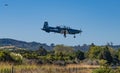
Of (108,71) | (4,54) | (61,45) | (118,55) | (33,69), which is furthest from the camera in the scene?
(61,45)

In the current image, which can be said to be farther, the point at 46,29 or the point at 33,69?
the point at 46,29

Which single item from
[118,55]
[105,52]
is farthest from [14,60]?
[118,55]

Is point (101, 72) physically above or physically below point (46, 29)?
below

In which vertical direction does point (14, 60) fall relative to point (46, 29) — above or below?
below

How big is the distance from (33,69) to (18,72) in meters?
2.79

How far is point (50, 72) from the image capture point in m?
35.9

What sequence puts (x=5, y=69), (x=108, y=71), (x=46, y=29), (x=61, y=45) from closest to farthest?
(x=108, y=71)
(x=5, y=69)
(x=46, y=29)
(x=61, y=45)

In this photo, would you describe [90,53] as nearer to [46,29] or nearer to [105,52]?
[105,52]

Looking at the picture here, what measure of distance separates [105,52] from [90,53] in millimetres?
5370

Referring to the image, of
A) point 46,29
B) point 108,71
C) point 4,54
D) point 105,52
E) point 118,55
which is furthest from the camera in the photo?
point 118,55

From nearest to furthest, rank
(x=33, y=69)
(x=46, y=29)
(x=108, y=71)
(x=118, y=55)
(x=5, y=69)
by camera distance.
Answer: (x=108, y=71)
(x=5, y=69)
(x=33, y=69)
(x=46, y=29)
(x=118, y=55)

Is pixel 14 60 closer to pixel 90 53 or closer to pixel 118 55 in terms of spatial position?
pixel 90 53

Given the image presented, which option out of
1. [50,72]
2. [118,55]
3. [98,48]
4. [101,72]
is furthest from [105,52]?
[101,72]

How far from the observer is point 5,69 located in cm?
3138
